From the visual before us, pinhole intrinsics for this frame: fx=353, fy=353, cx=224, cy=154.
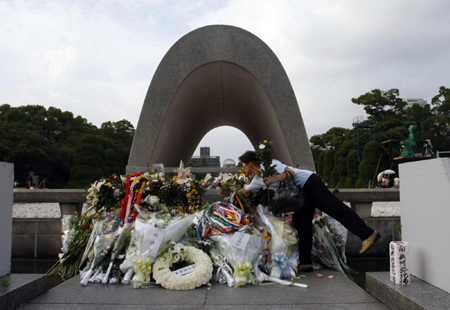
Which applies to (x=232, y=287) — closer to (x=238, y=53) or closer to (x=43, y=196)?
(x=43, y=196)

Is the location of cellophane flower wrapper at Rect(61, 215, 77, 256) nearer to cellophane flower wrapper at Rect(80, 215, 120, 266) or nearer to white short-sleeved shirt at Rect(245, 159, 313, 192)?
cellophane flower wrapper at Rect(80, 215, 120, 266)

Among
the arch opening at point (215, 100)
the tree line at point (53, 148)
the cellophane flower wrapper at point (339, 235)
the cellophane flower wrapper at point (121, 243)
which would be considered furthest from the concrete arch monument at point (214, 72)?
the tree line at point (53, 148)

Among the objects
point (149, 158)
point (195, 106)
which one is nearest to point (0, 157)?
point (195, 106)

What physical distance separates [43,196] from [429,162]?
6047mm

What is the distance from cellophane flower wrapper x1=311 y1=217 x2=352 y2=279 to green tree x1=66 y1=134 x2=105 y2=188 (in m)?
18.7

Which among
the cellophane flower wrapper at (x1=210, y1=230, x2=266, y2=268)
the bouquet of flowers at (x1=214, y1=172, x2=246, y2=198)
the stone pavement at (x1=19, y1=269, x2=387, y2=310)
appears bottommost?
the stone pavement at (x1=19, y1=269, x2=387, y2=310)

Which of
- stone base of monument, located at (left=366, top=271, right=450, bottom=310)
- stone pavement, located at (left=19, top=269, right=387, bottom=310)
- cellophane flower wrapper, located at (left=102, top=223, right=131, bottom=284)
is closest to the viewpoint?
stone base of monument, located at (left=366, top=271, right=450, bottom=310)

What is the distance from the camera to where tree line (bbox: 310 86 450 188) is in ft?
98.7

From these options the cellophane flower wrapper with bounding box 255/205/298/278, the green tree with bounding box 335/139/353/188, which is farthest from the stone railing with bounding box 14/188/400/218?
the green tree with bounding box 335/139/353/188

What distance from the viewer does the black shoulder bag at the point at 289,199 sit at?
151 inches

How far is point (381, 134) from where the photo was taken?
35688 millimetres

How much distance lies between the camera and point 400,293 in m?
2.64

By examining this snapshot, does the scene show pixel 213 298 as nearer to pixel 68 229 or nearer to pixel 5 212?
pixel 5 212

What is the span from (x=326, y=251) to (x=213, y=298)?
6.20ft
